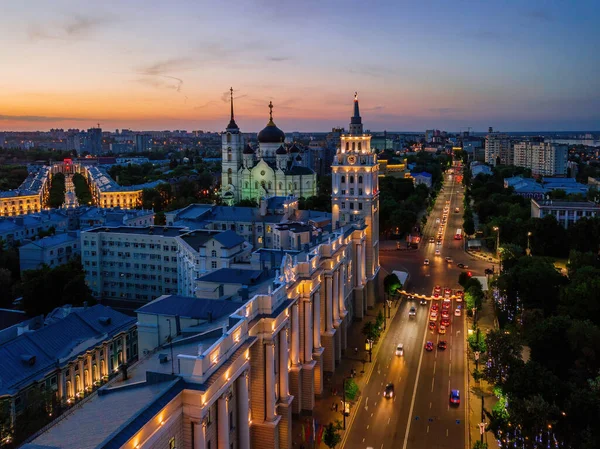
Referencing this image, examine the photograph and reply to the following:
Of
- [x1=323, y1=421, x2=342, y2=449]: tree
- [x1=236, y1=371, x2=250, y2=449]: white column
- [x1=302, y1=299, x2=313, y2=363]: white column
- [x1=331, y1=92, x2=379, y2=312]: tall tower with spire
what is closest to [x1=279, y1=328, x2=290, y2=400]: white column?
[x1=323, y1=421, x2=342, y2=449]: tree

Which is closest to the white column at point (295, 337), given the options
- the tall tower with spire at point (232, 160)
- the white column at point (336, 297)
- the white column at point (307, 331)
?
the white column at point (307, 331)

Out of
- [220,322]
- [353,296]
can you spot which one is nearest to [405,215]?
[353,296]

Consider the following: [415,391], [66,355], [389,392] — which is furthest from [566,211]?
[66,355]

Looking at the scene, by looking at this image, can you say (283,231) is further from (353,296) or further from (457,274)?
(457,274)

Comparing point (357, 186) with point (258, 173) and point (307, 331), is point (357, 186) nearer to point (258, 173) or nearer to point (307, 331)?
point (307, 331)

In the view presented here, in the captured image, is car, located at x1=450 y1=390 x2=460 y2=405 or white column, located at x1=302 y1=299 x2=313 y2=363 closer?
white column, located at x1=302 y1=299 x2=313 y2=363

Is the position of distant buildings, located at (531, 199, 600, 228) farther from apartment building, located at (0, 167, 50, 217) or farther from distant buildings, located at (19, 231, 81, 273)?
apartment building, located at (0, 167, 50, 217)

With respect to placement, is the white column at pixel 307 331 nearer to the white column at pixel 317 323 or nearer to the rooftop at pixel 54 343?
the white column at pixel 317 323

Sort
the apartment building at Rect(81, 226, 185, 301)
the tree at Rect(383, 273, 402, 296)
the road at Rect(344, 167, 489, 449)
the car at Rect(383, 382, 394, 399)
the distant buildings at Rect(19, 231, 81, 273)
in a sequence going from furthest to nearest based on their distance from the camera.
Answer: the distant buildings at Rect(19, 231, 81, 273) < the apartment building at Rect(81, 226, 185, 301) < the tree at Rect(383, 273, 402, 296) < the car at Rect(383, 382, 394, 399) < the road at Rect(344, 167, 489, 449)
